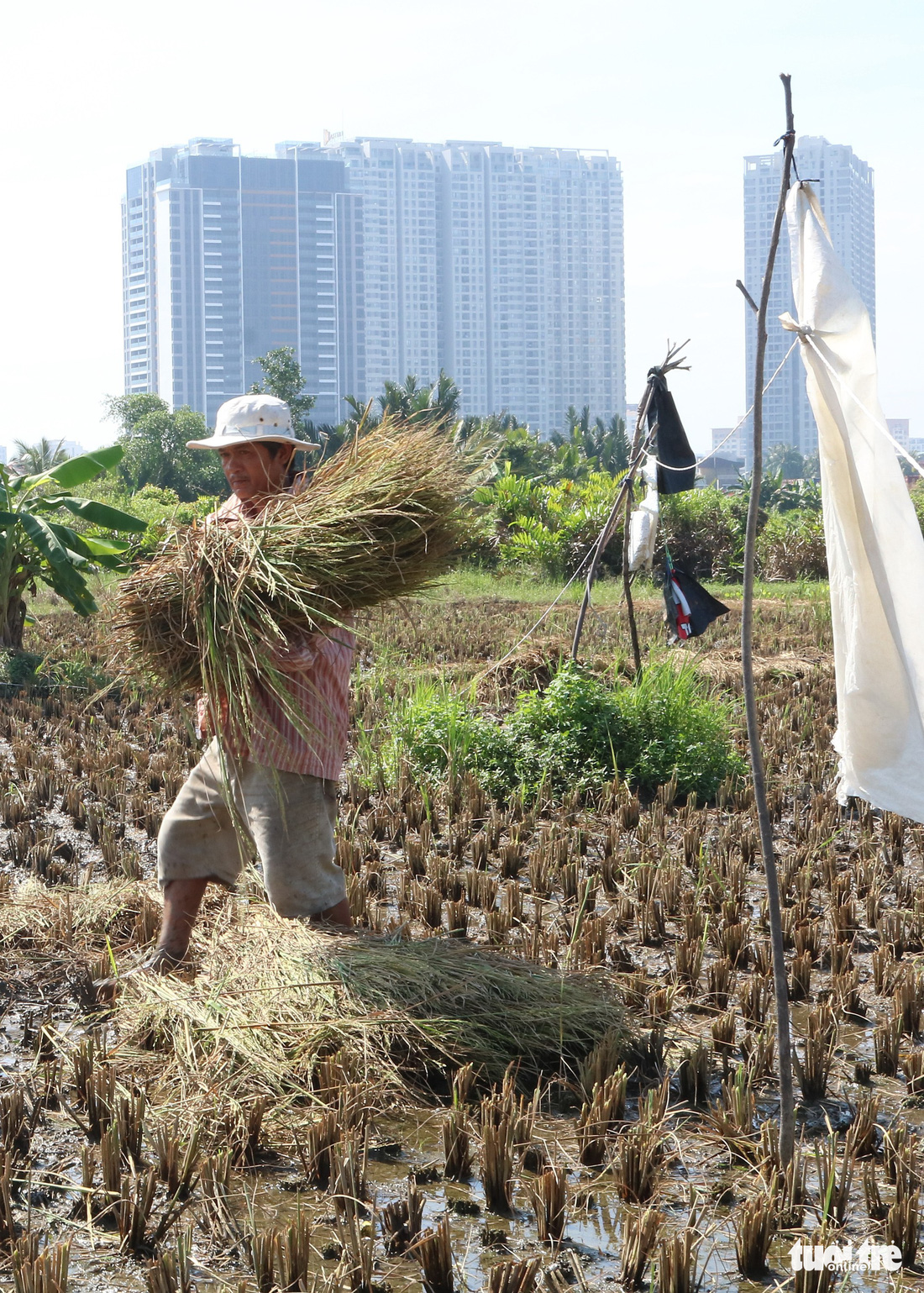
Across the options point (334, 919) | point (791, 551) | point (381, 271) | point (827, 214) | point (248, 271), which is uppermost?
point (827, 214)

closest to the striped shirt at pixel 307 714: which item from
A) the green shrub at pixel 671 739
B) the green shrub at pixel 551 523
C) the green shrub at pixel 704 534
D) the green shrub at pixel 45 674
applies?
the green shrub at pixel 671 739

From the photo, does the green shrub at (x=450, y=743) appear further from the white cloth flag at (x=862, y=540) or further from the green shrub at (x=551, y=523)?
the green shrub at (x=551, y=523)

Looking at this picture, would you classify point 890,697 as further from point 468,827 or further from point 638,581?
point 638,581

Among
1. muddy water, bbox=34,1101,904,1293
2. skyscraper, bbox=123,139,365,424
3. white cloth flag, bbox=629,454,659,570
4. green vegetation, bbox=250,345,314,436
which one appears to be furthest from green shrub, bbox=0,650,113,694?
skyscraper, bbox=123,139,365,424

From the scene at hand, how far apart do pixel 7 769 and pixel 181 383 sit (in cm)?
11237

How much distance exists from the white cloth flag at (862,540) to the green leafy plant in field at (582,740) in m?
3.48

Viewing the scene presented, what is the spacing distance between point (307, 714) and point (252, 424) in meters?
0.78

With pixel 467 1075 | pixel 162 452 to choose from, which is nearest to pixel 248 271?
pixel 162 452

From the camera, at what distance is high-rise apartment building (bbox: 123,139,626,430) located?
370ft

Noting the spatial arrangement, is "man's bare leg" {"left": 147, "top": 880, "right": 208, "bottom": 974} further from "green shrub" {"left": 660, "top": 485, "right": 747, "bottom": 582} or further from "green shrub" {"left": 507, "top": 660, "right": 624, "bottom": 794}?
"green shrub" {"left": 660, "top": 485, "right": 747, "bottom": 582}

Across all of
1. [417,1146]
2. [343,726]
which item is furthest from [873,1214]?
[343,726]

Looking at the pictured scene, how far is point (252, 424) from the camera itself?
316cm

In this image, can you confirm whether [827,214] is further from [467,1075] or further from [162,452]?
[467,1075]

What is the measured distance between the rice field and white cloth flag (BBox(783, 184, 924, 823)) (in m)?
0.78
